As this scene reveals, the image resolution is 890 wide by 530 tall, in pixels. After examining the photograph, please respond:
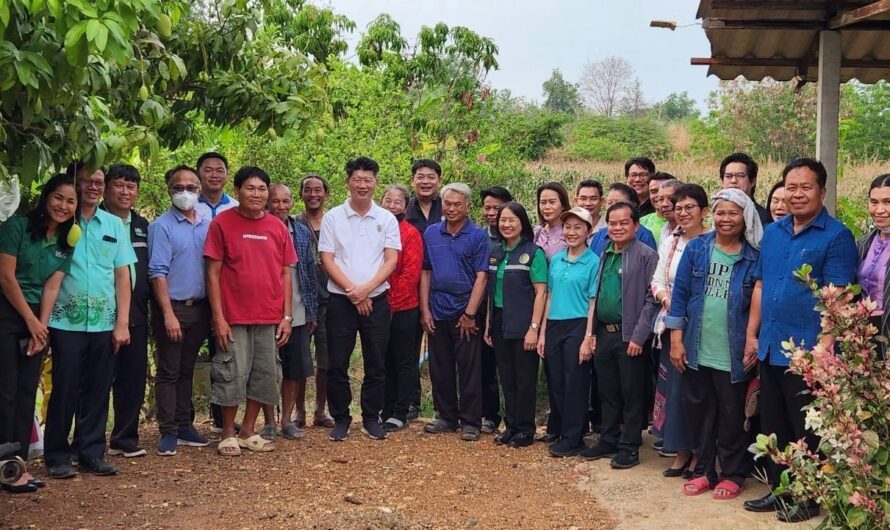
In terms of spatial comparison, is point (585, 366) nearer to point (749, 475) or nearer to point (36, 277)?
point (749, 475)

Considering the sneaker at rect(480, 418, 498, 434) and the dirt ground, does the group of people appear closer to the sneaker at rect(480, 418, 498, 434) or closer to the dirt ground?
the sneaker at rect(480, 418, 498, 434)

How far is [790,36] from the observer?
713 cm

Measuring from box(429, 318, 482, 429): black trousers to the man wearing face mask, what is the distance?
1.78m

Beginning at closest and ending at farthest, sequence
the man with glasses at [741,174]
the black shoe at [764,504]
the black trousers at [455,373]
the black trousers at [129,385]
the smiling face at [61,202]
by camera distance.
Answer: the black shoe at [764,504]
the smiling face at [61,202]
the man with glasses at [741,174]
the black trousers at [129,385]
the black trousers at [455,373]

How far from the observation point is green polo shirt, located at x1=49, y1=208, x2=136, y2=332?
5.85m

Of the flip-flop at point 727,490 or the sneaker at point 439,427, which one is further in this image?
the sneaker at point 439,427

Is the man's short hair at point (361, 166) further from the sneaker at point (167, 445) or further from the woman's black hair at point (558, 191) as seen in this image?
the sneaker at point (167, 445)

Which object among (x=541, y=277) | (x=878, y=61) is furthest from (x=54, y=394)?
A: (x=878, y=61)

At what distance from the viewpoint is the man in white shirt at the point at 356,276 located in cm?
709

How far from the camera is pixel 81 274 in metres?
5.90

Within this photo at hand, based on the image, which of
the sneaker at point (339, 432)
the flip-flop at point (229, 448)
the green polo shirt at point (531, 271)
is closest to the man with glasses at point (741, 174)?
the green polo shirt at point (531, 271)

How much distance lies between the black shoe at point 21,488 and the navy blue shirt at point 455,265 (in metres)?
3.03

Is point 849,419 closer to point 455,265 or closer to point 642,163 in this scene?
point 455,265

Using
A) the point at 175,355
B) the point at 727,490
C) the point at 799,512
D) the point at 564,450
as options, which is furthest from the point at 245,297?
the point at 799,512
